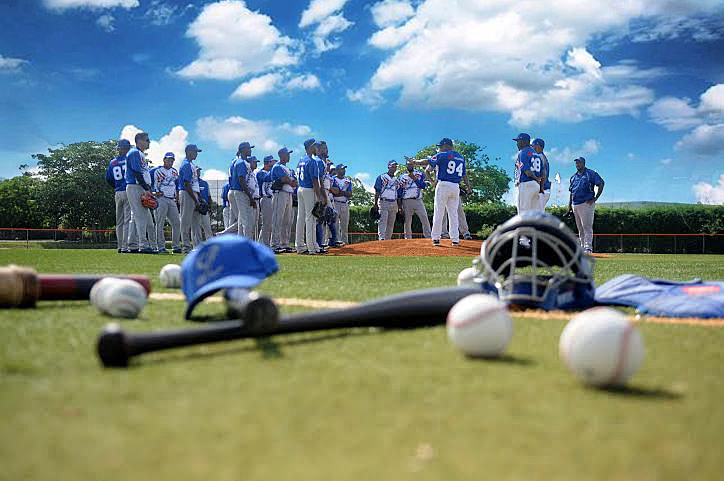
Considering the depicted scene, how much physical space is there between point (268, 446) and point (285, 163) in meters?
16.1

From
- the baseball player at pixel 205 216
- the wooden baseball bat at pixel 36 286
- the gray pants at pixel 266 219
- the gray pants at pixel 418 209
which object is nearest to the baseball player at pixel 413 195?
the gray pants at pixel 418 209

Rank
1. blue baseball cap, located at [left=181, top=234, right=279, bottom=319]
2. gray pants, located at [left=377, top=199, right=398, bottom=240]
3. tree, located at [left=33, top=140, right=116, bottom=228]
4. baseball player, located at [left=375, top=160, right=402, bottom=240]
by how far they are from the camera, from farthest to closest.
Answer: tree, located at [left=33, top=140, right=116, bottom=228] → gray pants, located at [left=377, top=199, right=398, bottom=240] → baseball player, located at [left=375, top=160, right=402, bottom=240] → blue baseball cap, located at [left=181, top=234, right=279, bottom=319]

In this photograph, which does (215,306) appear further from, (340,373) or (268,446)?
(268,446)

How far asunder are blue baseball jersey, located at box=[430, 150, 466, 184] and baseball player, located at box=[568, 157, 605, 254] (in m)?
4.38

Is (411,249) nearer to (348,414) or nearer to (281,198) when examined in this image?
(281,198)

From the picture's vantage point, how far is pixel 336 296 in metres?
5.99

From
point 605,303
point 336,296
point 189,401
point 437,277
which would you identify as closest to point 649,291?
point 605,303

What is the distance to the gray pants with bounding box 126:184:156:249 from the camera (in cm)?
1580

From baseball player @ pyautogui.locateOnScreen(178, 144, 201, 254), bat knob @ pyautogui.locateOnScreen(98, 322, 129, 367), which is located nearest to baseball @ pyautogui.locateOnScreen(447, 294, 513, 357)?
bat knob @ pyautogui.locateOnScreen(98, 322, 129, 367)

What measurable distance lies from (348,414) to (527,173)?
13.6 m

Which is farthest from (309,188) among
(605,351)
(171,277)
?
(605,351)

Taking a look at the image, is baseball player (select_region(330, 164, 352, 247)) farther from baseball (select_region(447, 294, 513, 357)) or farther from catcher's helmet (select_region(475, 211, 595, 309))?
baseball (select_region(447, 294, 513, 357))

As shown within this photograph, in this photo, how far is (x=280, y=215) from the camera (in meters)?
17.5

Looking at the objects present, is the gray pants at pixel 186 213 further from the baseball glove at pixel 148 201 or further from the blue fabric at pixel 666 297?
the blue fabric at pixel 666 297
